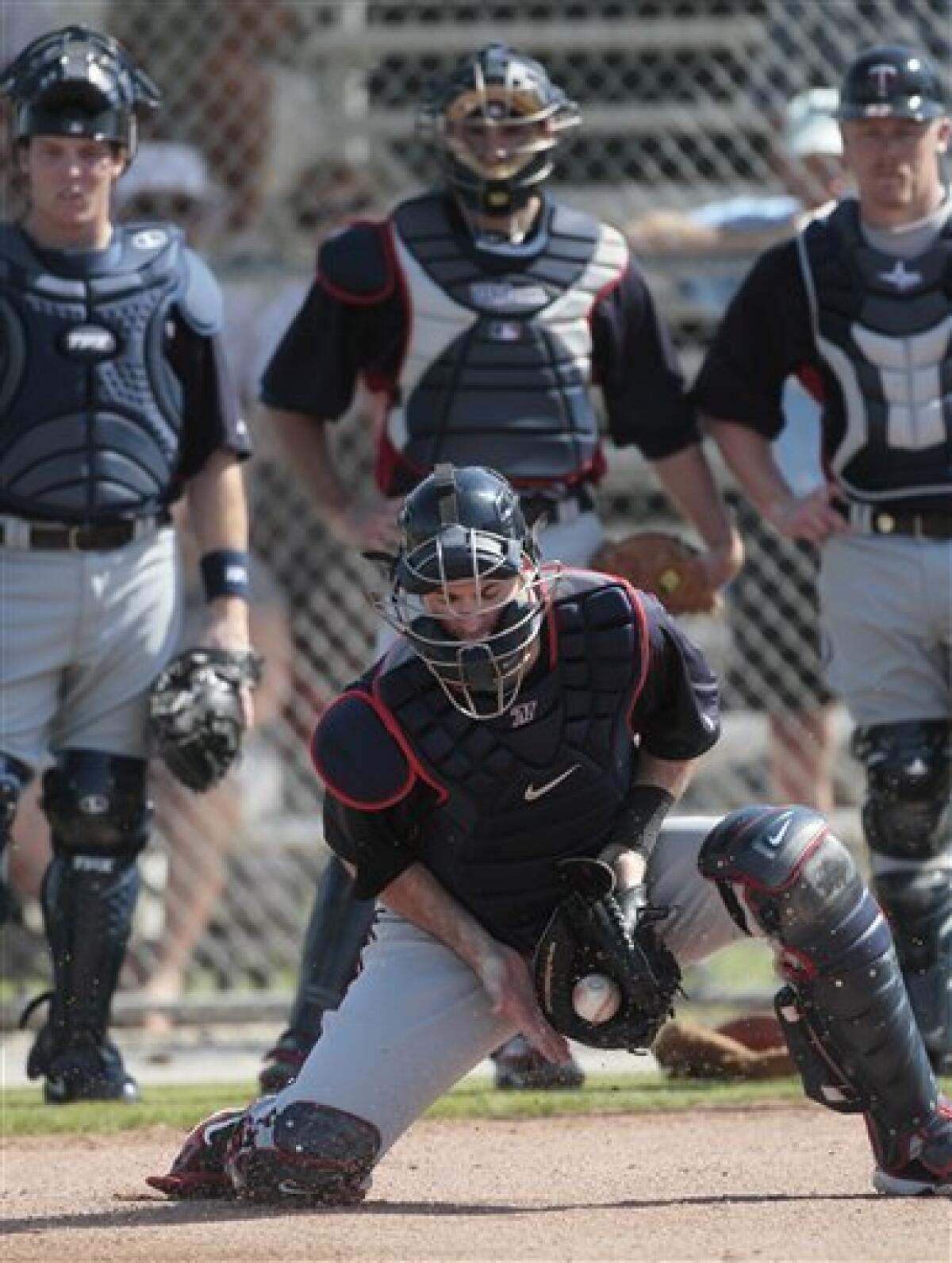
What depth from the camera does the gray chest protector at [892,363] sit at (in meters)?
6.79

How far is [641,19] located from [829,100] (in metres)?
2.71

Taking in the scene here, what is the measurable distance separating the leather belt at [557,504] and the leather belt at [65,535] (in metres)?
0.91

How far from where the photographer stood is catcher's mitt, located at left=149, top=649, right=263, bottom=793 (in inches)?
263

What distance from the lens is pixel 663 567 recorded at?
7012 millimetres

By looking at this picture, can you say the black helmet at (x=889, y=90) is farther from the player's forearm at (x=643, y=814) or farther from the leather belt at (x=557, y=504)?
the player's forearm at (x=643, y=814)

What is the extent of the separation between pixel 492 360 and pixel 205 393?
0.69 meters

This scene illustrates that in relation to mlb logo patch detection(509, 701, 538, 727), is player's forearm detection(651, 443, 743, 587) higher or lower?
lower

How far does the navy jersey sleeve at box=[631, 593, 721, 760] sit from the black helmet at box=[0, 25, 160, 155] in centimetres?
211

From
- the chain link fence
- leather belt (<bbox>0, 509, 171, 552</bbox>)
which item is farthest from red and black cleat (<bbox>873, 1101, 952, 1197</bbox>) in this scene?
the chain link fence

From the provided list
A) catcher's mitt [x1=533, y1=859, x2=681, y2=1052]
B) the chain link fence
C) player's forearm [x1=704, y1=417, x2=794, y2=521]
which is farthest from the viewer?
the chain link fence

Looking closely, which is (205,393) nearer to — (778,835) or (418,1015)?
(418,1015)

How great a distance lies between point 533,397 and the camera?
6840 mm

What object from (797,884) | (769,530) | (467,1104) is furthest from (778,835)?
(769,530)

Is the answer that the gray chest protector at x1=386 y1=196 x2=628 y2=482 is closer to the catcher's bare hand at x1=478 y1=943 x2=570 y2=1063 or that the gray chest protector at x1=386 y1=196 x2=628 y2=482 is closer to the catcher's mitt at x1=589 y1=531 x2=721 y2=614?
the catcher's mitt at x1=589 y1=531 x2=721 y2=614
